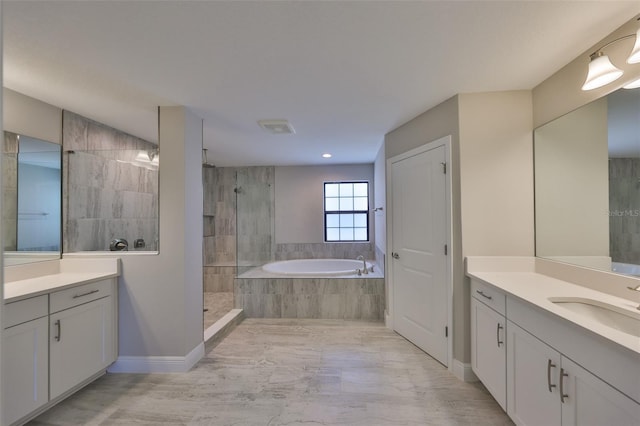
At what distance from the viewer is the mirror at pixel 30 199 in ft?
6.61

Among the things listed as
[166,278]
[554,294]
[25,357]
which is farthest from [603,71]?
[25,357]

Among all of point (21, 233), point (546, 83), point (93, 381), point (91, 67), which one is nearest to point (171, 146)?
point (91, 67)

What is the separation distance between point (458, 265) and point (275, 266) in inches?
122

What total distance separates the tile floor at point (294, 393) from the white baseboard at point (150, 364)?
5cm

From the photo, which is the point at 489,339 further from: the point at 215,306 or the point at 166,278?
the point at 215,306

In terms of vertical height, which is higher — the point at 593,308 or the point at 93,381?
the point at 593,308

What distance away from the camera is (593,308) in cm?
150

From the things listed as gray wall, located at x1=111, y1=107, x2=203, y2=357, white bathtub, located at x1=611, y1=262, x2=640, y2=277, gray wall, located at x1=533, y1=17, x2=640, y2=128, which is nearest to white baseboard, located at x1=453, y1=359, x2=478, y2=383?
white bathtub, located at x1=611, y1=262, x2=640, y2=277

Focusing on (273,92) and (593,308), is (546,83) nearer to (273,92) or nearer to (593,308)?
(593,308)

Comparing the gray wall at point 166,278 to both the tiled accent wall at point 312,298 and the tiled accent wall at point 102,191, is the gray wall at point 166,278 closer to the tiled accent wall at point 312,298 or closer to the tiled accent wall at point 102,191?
the tiled accent wall at point 102,191

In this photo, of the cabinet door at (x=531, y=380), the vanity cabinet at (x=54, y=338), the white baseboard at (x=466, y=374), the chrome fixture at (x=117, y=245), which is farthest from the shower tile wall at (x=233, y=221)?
the cabinet door at (x=531, y=380)

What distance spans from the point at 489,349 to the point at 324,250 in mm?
3376

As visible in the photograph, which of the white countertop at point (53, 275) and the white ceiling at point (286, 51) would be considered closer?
the white ceiling at point (286, 51)

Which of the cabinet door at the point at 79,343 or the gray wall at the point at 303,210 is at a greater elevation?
the gray wall at the point at 303,210
